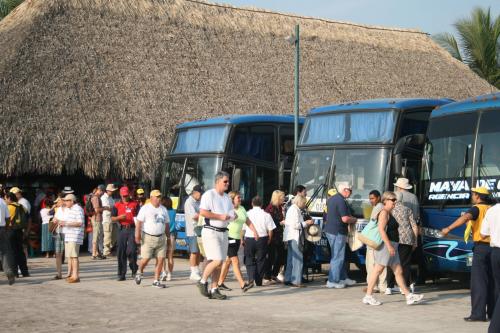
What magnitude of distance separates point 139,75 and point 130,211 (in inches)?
470

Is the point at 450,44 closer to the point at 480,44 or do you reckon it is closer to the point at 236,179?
the point at 480,44

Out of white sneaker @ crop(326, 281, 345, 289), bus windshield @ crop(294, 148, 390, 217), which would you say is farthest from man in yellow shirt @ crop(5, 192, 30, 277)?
white sneaker @ crop(326, 281, 345, 289)

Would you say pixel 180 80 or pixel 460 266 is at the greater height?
pixel 180 80

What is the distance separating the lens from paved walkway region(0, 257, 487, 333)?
33.6 feet

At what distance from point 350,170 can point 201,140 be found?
210 inches

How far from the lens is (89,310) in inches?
465

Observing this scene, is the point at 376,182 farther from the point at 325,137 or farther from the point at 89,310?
the point at 89,310

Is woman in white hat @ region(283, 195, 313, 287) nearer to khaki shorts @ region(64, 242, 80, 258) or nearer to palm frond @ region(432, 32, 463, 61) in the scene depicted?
khaki shorts @ region(64, 242, 80, 258)

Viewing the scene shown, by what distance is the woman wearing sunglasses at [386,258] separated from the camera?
1230cm

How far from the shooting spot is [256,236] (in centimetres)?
1471

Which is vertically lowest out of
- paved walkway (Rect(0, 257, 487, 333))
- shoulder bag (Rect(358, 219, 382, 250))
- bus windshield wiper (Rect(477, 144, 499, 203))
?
paved walkway (Rect(0, 257, 487, 333))

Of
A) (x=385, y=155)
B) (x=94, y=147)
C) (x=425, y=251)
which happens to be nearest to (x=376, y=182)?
(x=385, y=155)

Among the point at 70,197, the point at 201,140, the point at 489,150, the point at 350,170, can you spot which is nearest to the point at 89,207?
the point at 201,140

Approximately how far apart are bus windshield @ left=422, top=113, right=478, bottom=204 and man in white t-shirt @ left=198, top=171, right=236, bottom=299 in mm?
3459
